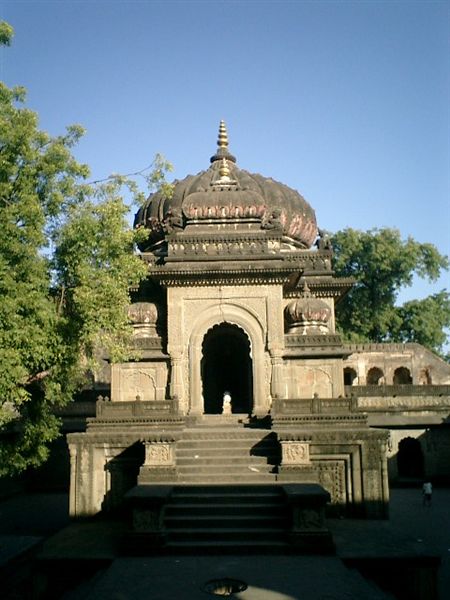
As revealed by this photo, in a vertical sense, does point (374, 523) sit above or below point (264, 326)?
below

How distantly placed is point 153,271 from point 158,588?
937 centimetres

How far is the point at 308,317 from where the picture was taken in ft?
54.8

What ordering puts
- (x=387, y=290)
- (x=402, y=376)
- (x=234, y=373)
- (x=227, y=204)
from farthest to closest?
(x=387, y=290) < (x=402, y=376) < (x=234, y=373) < (x=227, y=204)

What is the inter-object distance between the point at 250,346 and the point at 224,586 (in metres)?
8.60

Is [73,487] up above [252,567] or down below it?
above

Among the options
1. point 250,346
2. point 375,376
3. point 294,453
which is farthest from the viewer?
point 375,376

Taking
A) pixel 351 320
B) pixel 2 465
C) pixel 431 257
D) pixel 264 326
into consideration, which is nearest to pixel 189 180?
pixel 264 326

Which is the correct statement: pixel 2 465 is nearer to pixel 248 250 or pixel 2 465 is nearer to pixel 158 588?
pixel 158 588

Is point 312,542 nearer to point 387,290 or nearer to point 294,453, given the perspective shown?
point 294,453

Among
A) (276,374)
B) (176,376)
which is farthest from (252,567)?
(176,376)

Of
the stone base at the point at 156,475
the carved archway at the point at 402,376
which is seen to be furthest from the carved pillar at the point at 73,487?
the carved archway at the point at 402,376

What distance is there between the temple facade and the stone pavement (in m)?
1.33

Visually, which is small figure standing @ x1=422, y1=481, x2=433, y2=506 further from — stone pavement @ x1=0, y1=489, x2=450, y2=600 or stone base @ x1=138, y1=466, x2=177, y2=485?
stone base @ x1=138, y1=466, x2=177, y2=485

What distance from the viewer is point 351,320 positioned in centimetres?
3569
